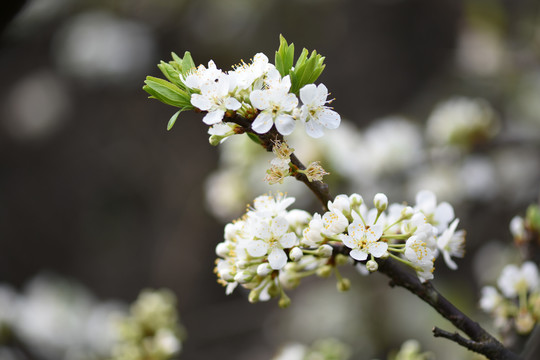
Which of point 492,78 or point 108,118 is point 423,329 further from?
point 108,118

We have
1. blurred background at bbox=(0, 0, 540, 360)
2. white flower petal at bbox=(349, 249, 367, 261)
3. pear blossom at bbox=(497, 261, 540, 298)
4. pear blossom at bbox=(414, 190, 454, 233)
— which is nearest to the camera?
white flower petal at bbox=(349, 249, 367, 261)

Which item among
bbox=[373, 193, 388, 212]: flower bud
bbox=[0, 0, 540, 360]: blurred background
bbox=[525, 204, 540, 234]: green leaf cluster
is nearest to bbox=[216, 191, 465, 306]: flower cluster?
bbox=[373, 193, 388, 212]: flower bud

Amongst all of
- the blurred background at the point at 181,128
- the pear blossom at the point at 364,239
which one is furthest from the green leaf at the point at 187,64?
the blurred background at the point at 181,128

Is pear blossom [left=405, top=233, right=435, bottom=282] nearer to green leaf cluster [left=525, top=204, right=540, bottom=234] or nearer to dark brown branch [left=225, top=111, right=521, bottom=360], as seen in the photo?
dark brown branch [left=225, top=111, right=521, bottom=360]

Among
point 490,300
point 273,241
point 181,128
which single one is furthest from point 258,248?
point 181,128

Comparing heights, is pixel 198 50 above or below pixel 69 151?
below

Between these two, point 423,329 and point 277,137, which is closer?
point 277,137

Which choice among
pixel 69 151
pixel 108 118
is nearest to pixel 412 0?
pixel 108 118
